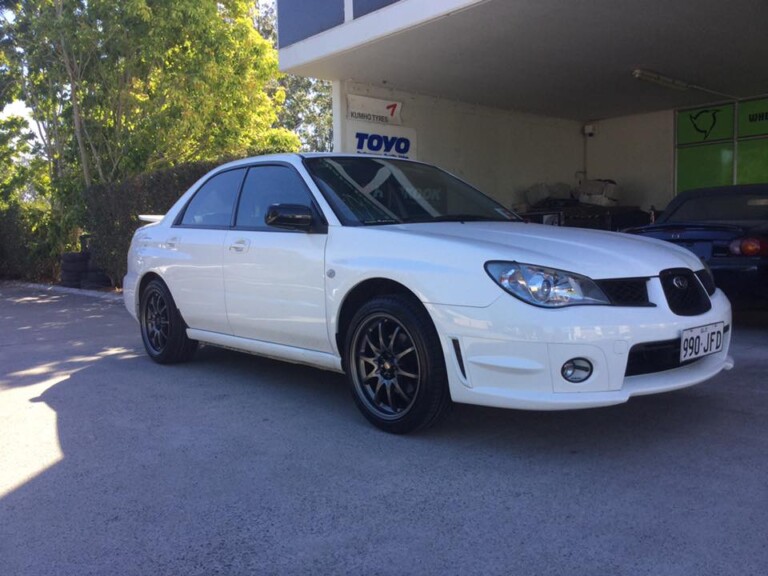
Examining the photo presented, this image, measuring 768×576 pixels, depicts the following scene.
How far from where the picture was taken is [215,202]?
5531mm

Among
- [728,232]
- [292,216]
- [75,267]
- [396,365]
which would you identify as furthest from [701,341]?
[75,267]

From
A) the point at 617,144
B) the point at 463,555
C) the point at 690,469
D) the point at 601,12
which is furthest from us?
the point at 617,144

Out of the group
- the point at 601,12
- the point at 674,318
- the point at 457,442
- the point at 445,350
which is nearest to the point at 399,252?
the point at 445,350

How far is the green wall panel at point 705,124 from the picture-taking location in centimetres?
1388

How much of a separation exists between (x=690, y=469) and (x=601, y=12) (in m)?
6.57

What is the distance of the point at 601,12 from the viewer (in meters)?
8.26

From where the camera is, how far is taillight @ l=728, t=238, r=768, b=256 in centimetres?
632

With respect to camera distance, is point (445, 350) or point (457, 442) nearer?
point (445, 350)

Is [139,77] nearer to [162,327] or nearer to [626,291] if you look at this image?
[162,327]

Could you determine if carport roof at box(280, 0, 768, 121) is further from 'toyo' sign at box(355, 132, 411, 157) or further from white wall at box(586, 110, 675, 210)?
white wall at box(586, 110, 675, 210)

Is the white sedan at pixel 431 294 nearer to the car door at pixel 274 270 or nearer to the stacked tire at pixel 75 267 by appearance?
the car door at pixel 274 270

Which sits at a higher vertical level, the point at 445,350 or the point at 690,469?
the point at 445,350

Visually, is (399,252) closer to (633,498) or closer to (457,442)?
(457,442)

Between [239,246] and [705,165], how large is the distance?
40.3 feet
